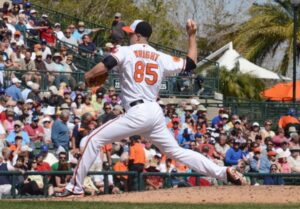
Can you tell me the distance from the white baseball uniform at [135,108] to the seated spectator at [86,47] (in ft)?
44.1

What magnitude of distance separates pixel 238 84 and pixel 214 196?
21.5 meters

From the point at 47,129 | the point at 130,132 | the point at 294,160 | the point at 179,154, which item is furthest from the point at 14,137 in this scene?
the point at 130,132

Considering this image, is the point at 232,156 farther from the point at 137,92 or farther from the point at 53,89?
the point at 137,92

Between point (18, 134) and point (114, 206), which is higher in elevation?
point (18, 134)

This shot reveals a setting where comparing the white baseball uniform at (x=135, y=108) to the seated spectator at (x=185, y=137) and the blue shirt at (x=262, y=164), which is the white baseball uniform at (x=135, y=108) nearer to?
the blue shirt at (x=262, y=164)

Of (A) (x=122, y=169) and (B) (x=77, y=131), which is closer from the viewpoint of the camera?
(A) (x=122, y=169)

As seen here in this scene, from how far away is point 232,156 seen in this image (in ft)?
63.2

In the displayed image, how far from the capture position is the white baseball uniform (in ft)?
36.7

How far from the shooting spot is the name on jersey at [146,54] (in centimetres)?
1126

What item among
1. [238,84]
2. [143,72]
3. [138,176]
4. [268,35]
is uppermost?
[268,35]

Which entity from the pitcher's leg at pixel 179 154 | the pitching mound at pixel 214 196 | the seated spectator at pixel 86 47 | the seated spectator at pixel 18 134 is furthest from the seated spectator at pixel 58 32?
the pitcher's leg at pixel 179 154

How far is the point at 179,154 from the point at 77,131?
7.09 metres

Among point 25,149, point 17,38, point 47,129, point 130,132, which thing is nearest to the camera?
point 130,132

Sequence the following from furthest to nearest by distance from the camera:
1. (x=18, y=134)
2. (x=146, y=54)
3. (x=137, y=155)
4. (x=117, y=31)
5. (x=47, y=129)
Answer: (x=117, y=31) < (x=47, y=129) < (x=18, y=134) < (x=137, y=155) < (x=146, y=54)
